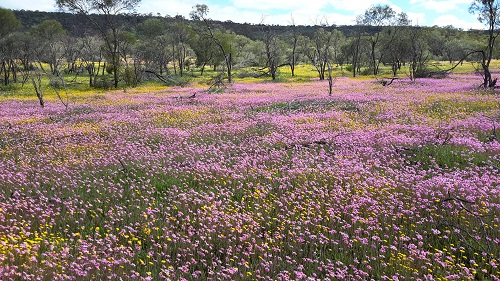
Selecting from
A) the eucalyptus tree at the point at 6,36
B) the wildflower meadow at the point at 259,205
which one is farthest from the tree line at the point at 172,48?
the wildflower meadow at the point at 259,205

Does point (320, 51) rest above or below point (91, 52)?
below

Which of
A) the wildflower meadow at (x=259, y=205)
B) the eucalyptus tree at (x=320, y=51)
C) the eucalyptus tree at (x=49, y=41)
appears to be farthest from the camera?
the eucalyptus tree at (x=49, y=41)

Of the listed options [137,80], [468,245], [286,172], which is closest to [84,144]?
[286,172]

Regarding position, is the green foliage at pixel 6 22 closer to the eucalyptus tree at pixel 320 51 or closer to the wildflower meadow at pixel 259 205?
the eucalyptus tree at pixel 320 51

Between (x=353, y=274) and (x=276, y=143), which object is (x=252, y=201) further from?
(x=276, y=143)

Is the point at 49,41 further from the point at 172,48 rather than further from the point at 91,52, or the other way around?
the point at 172,48

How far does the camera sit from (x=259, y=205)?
619 cm

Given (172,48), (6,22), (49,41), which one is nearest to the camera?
(49,41)

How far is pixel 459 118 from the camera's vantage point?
13961mm

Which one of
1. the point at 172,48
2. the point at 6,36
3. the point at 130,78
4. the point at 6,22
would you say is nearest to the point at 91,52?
the point at 6,36

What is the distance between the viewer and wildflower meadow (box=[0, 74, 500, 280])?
14.4 ft

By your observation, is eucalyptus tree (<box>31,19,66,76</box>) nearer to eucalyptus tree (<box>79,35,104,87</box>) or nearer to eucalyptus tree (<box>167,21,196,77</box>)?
eucalyptus tree (<box>79,35,104,87</box>)

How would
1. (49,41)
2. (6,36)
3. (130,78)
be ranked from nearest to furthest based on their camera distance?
(130,78) → (6,36) → (49,41)

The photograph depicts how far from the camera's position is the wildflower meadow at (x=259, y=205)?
14.4 feet
